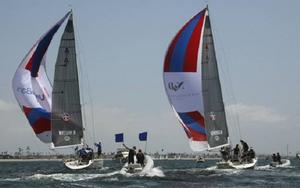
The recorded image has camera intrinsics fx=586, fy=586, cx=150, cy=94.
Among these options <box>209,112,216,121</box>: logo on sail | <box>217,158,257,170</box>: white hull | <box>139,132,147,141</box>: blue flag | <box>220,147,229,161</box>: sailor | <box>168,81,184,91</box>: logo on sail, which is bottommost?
<box>217,158,257,170</box>: white hull

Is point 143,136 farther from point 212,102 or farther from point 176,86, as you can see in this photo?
point 212,102

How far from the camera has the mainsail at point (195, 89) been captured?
39500 mm

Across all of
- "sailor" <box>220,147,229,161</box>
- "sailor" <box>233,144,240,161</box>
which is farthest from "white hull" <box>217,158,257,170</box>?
"sailor" <box>220,147,229,161</box>

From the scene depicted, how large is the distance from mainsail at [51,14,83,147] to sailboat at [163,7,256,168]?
8.33 metres

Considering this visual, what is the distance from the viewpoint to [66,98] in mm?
44125

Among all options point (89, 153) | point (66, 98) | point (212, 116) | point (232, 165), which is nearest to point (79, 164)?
point (89, 153)

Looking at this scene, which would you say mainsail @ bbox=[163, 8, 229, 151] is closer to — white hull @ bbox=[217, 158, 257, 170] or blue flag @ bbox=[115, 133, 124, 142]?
white hull @ bbox=[217, 158, 257, 170]

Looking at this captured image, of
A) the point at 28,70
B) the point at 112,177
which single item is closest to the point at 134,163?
the point at 112,177

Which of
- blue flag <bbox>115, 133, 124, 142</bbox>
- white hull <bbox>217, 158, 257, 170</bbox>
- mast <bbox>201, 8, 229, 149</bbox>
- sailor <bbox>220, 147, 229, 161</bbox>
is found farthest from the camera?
blue flag <bbox>115, 133, 124, 142</bbox>

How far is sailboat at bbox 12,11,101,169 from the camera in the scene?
43969mm

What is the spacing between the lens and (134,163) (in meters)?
33.7

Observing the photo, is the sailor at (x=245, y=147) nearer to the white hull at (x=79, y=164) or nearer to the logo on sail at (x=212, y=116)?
the logo on sail at (x=212, y=116)

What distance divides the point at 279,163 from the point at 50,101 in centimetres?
1976

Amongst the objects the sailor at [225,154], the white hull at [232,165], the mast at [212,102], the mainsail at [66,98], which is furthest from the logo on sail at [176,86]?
the mainsail at [66,98]
